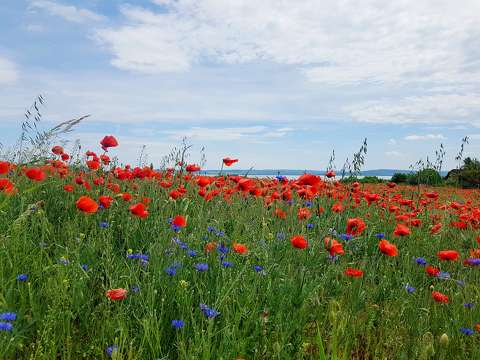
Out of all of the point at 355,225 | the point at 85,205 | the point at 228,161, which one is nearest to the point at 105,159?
the point at 228,161

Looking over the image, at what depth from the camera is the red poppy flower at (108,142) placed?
424 centimetres

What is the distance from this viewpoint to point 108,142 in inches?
168

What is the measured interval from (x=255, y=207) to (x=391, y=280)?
1.62 m

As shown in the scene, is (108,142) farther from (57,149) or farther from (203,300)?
(203,300)

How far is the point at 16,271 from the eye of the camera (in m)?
2.71

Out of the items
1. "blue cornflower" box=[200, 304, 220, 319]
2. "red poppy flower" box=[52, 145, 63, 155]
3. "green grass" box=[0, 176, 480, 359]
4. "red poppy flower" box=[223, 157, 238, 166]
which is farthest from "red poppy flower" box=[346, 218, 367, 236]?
"red poppy flower" box=[52, 145, 63, 155]

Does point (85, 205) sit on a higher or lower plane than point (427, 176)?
lower

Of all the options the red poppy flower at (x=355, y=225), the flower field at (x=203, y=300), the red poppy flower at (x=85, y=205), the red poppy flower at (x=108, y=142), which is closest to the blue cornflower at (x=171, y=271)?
the flower field at (x=203, y=300)

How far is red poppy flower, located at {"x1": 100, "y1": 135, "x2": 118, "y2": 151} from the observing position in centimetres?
424

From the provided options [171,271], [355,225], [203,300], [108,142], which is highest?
[108,142]

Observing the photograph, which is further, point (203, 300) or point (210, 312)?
point (203, 300)

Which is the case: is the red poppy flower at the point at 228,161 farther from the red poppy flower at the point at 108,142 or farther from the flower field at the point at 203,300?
the red poppy flower at the point at 108,142

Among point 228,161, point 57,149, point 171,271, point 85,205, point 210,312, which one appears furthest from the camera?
point 57,149

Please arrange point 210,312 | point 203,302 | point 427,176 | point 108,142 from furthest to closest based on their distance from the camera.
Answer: point 427,176, point 108,142, point 203,302, point 210,312
